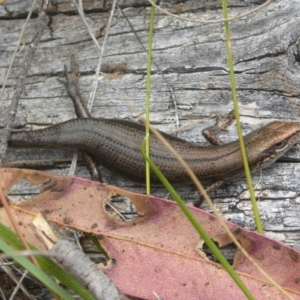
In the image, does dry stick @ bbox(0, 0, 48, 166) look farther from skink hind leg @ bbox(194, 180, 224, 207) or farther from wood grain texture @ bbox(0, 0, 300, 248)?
skink hind leg @ bbox(194, 180, 224, 207)

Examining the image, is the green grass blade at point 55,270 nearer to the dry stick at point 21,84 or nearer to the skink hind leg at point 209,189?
the dry stick at point 21,84

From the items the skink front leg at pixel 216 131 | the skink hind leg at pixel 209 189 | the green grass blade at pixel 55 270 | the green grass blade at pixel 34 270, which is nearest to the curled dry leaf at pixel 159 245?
the green grass blade at pixel 55 270

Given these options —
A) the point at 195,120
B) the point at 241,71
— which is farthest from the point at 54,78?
the point at 241,71

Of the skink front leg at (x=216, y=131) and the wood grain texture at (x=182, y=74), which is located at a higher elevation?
the wood grain texture at (x=182, y=74)

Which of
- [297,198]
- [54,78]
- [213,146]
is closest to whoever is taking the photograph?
[297,198]

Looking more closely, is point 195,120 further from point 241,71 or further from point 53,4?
point 53,4

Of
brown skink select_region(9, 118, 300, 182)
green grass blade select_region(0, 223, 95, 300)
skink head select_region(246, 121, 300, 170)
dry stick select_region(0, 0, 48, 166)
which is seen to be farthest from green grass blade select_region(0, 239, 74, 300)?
skink head select_region(246, 121, 300, 170)

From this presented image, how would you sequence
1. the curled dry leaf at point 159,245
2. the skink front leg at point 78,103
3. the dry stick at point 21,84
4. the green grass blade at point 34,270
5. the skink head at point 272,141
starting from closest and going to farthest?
the green grass blade at point 34,270 < the curled dry leaf at point 159,245 < the dry stick at point 21,84 < the skink head at point 272,141 < the skink front leg at point 78,103
